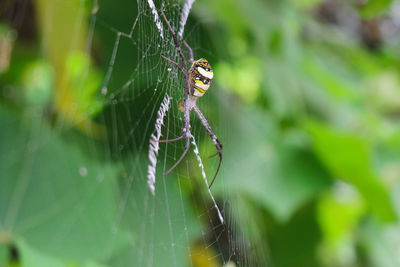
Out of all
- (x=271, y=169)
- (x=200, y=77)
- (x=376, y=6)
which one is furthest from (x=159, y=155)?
(x=271, y=169)

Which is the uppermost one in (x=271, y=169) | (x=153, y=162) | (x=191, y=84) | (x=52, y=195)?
(x=191, y=84)

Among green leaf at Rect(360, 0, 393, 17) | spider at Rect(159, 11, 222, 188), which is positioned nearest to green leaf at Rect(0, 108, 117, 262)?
spider at Rect(159, 11, 222, 188)

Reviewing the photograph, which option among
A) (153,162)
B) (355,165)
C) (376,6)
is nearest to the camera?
(153,162)

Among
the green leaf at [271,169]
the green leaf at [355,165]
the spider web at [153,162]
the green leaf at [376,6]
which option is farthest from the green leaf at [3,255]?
the green leaf at [355,165]

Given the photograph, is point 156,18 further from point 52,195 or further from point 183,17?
point 52,195

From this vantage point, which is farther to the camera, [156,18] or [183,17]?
[183,17]

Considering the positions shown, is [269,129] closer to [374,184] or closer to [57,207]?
[374,184]
